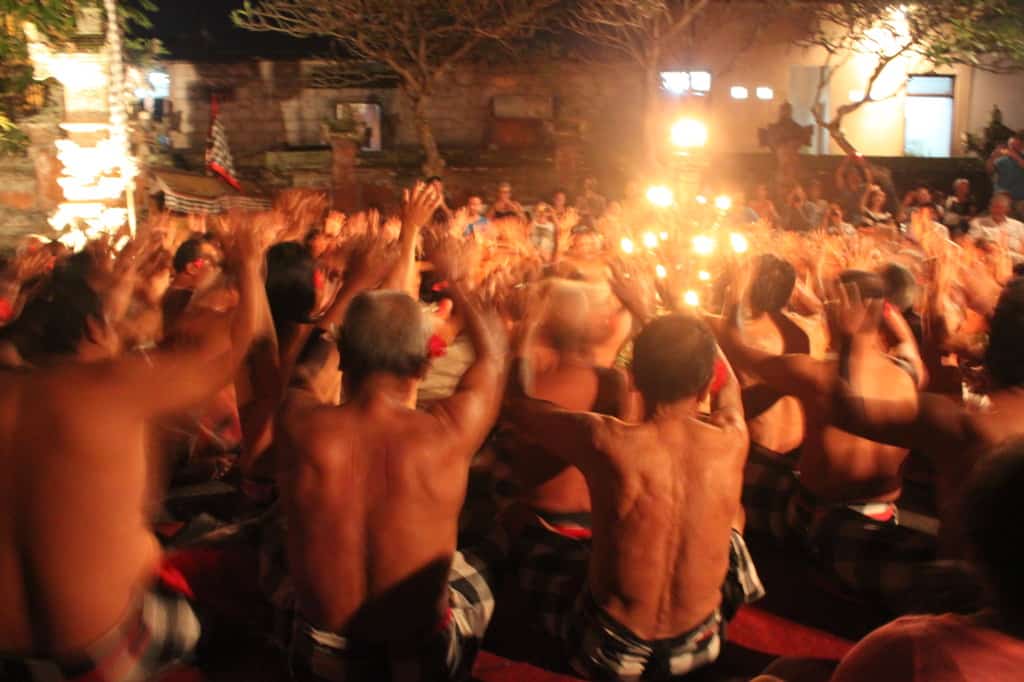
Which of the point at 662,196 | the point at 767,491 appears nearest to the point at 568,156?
the point at 662,196

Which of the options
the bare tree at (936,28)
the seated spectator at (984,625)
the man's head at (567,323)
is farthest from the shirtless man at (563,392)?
the bare tree at (936,28)

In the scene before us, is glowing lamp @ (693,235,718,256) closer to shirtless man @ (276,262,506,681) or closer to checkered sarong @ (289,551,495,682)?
shirtless man @ (276,262,506,681)

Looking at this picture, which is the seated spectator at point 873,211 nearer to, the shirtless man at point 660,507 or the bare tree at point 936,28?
the bare tree at point 936,28

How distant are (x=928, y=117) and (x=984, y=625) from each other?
2238 centimetres

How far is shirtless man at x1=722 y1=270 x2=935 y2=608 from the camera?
11.8 ft

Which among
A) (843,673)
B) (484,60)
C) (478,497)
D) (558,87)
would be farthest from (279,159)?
(843,673)

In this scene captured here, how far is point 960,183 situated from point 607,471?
534 inches

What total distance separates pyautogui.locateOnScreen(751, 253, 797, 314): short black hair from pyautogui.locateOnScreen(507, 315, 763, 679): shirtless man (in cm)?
190

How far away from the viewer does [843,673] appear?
1820 mm

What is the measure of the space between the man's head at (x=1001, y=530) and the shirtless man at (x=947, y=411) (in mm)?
1165

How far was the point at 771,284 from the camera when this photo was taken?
15.8 ft

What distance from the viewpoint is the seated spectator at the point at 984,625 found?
1.66 metres

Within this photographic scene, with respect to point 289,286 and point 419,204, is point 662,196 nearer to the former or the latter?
point 419,204

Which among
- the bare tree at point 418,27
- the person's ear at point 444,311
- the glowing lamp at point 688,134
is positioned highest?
the bare tree at point 418,27
